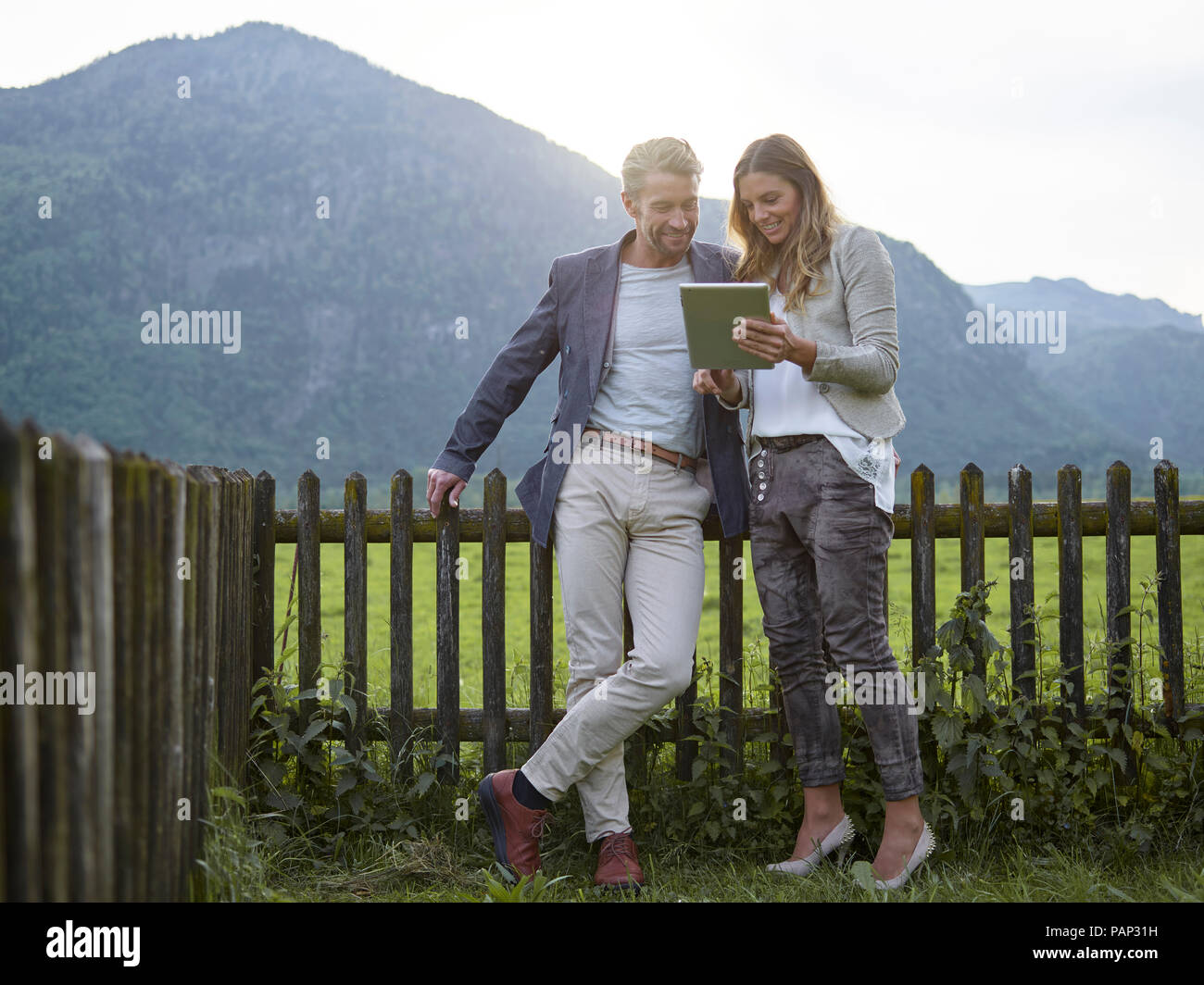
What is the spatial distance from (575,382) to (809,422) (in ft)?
2.65

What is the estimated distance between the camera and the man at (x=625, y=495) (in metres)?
3.37

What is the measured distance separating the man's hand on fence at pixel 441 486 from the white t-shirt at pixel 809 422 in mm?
1078

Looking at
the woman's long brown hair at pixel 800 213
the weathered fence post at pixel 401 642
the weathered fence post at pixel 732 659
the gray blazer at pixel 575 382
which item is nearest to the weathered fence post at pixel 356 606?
the weathered fence post at pixel 401 642

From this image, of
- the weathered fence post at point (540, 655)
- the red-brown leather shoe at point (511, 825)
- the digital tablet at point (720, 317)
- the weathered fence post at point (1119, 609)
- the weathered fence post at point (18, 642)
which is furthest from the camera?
the weathered fence post at point (540, 655)

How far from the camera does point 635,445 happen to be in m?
3.47

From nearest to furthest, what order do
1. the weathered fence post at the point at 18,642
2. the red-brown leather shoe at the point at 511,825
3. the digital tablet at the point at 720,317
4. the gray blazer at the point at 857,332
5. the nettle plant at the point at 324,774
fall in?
1. the weathered fence post at the point at 18,642
2. the digital tablet at the point at 720,317
3. the gray blazer at the point at 857,332
4. the red-brown leather shoe at the point at 511,825
5. the nettle plant at the point at 324,774

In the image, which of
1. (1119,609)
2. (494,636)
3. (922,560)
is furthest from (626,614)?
(1119,609)

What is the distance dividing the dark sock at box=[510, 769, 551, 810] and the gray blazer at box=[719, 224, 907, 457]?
1537 mm

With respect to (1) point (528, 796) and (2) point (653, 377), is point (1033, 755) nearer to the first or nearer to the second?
(1) point (528, 796)

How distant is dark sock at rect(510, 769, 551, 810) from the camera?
11.2 feet

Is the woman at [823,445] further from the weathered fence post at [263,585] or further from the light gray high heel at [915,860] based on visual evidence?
the weathered fence post at [263,585]

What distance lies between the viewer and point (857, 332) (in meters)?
3.26

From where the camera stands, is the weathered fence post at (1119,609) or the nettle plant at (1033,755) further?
the weathered fence post at (1119,609)
